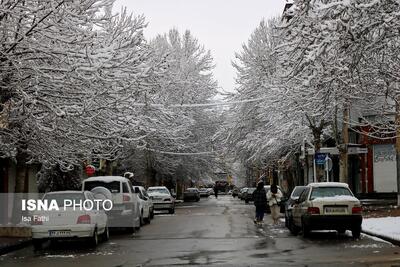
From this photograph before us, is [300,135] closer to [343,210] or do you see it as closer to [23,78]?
[343,210]

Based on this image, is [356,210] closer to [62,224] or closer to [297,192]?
[62,224]

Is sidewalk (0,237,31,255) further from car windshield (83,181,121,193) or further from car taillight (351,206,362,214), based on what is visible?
car taillight (351,206,362,214)

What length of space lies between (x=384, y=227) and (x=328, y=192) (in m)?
2.54

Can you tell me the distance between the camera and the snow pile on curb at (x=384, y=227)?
1833cm

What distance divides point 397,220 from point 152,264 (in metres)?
11.7

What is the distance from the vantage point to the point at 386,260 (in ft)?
44.5

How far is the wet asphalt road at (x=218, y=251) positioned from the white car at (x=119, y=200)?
1277 millimetres

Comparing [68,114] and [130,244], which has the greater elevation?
[68,114]

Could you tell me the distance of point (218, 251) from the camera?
15.9m

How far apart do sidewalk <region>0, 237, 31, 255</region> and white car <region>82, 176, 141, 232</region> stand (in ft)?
12.0

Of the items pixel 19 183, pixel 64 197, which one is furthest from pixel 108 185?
pixel 64 197

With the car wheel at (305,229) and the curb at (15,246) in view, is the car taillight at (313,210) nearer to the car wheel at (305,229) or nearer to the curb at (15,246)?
the car wheel at (305,229)

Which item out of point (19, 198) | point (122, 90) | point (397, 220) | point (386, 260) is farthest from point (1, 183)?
point (386, 260)

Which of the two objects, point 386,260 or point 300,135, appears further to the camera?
point 300,135
